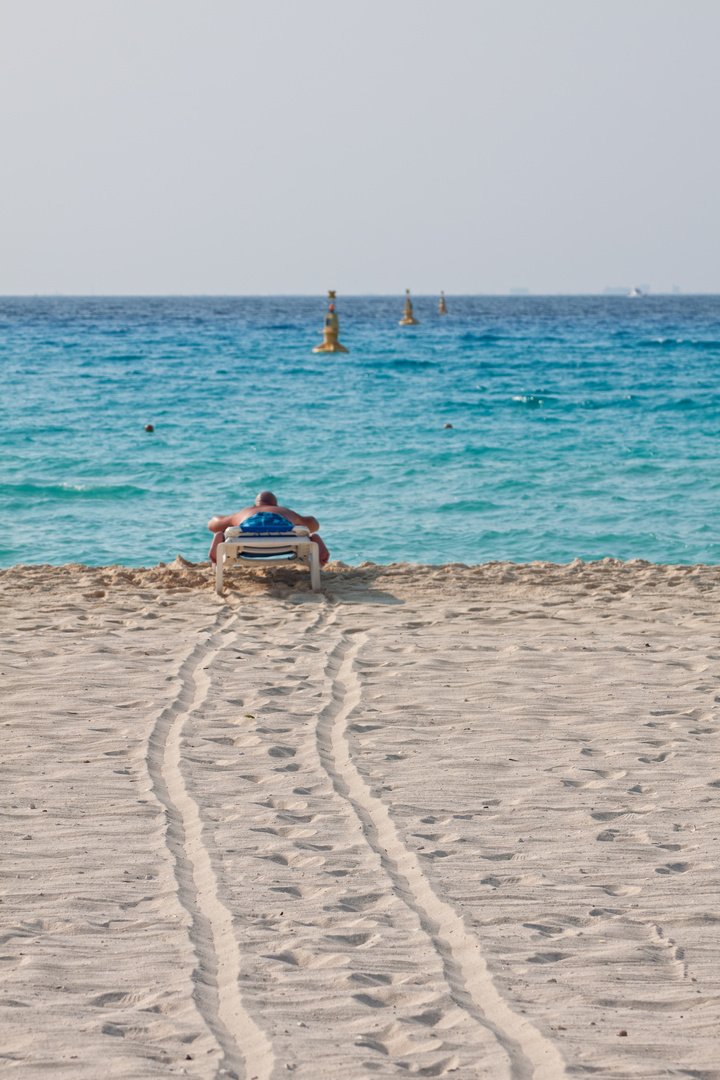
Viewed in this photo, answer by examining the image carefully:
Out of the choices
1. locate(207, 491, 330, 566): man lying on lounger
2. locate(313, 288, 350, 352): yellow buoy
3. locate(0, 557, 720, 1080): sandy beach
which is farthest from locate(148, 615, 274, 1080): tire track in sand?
locate(313, 288, 350, 352): yellow buoy

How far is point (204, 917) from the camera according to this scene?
3227 mm

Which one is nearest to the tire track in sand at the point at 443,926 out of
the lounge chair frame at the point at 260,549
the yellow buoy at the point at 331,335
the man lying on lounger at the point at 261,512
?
the lounge chair frame at the point at 260,549

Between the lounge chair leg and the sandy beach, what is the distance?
1025 millimetres

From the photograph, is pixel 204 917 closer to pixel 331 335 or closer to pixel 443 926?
pixel 443 926

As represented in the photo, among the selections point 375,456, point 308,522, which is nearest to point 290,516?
point 308,522

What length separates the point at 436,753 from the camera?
462 cm

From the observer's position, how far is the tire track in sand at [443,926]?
2572 millimetres

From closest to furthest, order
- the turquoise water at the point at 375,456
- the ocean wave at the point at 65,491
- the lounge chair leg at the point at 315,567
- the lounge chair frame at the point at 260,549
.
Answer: the lounge chair frame at the point at 260,549
the lounge chair leg at the point at 315,567
the turquoise water at the point at 375,456
the ocean wave at the point at 65,491

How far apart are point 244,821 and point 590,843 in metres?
1.31

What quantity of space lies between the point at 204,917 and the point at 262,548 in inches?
182

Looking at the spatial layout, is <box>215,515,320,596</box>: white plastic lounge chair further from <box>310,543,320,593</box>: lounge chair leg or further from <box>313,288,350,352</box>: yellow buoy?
<box>313,288,350,352</box>: yellow buoy

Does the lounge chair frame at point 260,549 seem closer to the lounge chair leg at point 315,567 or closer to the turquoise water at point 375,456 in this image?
the lounge chair leg at point 315,567

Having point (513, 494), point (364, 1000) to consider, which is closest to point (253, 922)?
point (364, 1000)

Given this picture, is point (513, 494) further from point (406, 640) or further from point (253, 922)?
point (253, 922)
